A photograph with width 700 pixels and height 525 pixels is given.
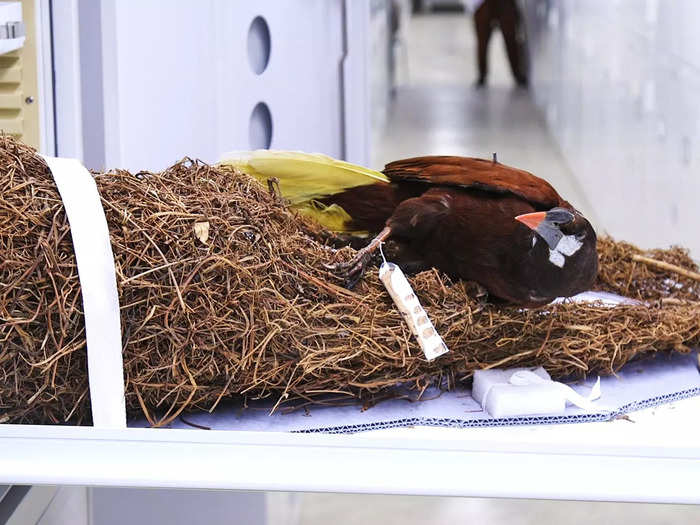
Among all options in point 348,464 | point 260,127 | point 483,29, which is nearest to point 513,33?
point 483,29

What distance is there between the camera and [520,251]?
0.89 meters

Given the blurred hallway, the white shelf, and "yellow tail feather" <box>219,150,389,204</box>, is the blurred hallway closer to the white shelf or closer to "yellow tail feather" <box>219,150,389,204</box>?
"yellow tail feather" <box>219,150,389,204</box>

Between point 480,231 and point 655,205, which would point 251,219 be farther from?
point 655,205

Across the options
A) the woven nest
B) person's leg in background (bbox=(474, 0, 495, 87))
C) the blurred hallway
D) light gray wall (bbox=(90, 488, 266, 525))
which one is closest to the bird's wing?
the woven nest

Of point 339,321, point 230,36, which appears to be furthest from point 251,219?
point 230,36

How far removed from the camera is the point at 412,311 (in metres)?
0.88

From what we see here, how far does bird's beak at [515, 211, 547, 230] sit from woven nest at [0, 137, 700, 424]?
90mm

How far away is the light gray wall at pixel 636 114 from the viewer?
1.84 metres

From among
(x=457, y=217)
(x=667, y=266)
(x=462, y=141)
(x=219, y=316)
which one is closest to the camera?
(x=219, y=316)

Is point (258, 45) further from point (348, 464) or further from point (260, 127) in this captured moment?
point (348, 464)

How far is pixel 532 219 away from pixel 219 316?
32cm

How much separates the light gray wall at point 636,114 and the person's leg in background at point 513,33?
1706 millimetres

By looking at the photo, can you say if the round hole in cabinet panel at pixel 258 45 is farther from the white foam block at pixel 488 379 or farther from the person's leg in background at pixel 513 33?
the person's leg in background at pixel 513 33

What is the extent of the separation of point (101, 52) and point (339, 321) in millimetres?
549
